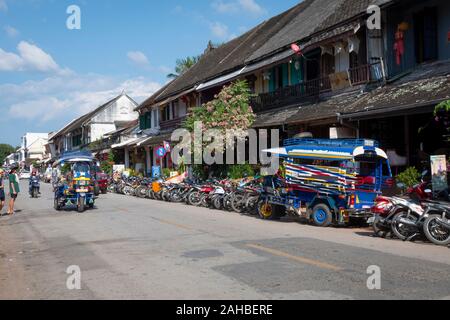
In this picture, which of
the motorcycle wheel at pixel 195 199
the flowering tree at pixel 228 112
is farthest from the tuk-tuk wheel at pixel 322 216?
the flowering tree at pixel 228 112

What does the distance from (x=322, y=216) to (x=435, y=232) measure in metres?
3.44

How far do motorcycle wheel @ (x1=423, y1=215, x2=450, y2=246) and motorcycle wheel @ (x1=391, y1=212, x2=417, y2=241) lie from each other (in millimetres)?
435

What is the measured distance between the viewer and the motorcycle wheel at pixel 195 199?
19.3 metres

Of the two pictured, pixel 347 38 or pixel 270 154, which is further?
pixel 347 38

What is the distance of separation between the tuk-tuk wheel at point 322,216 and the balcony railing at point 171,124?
71.2 feet

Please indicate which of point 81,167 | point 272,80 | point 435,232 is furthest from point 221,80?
point 435,232

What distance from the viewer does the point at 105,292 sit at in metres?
6.25

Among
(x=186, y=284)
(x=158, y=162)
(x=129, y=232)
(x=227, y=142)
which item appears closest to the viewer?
(x=186, y=284)

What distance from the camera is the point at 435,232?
941cm

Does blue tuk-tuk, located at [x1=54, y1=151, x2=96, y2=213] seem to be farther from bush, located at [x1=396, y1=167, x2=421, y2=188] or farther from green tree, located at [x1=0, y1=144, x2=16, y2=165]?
green tree, located at [x1=0, y1=144, x2=16, y2=165]

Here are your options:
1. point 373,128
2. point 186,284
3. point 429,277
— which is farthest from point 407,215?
point 373,128

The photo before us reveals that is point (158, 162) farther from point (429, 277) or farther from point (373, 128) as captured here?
point (429, 277)

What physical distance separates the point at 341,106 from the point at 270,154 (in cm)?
460

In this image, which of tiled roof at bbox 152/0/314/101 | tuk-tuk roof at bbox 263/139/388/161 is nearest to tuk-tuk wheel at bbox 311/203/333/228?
tuk-tuk roof at bbox 263/139/388/161
